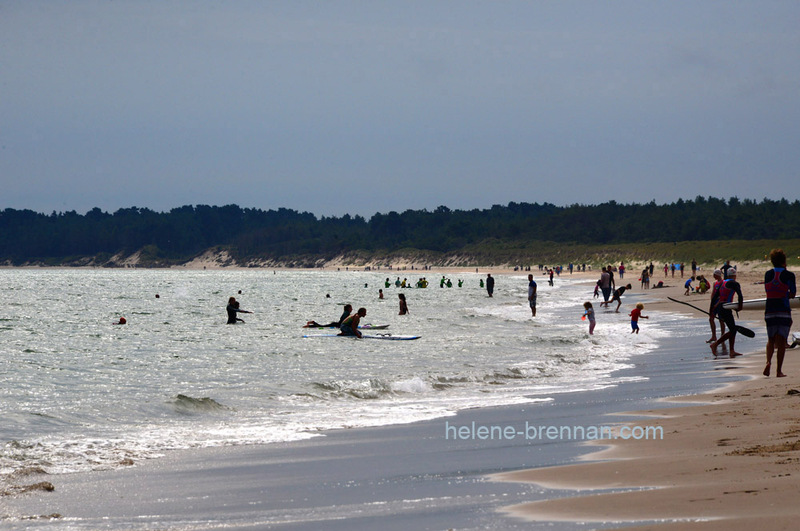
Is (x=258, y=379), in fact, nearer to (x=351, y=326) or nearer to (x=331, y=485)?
(x=351, y=326)

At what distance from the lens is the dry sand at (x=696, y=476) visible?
196 inches

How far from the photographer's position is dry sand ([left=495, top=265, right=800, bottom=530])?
4.98m

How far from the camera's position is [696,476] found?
20.1 feet

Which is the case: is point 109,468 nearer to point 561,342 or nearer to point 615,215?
point 561,342

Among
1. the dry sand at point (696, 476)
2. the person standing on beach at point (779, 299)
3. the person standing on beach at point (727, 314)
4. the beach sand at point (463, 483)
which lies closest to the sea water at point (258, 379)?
the beach sand at point (463, 483)

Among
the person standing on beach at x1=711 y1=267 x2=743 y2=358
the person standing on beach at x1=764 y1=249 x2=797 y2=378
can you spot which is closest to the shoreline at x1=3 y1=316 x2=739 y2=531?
the person standing on beach at x1=764 y1=249 x2=797 y2=378

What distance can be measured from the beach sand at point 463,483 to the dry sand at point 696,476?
2cm

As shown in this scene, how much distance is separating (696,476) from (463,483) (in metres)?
1.88

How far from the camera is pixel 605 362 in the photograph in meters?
18.5

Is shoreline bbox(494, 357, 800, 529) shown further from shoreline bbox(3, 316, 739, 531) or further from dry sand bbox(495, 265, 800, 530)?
shoreline bbox(3, 316, 739, 531)

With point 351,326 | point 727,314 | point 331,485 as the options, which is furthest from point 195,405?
point 351,326

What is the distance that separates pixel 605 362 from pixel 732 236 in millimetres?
141843

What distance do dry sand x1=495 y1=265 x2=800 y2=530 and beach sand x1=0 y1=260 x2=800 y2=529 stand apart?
0.02 m

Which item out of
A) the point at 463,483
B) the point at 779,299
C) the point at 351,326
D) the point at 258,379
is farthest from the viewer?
the point at 351,326
